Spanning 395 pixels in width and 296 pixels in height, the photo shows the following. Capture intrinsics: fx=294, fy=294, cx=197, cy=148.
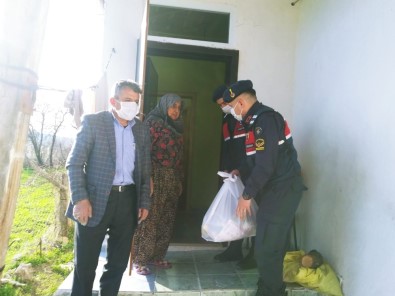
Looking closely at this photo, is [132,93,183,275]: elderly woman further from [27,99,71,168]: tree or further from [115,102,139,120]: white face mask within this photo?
[27,99,71,168]: tree

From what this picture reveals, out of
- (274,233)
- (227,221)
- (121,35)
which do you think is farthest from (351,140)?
(121,35)

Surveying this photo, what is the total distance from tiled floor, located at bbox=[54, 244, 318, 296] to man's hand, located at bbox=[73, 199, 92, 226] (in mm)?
824

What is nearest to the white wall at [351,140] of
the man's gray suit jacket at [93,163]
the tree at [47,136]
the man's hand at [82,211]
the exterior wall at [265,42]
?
the exterior wall at [265,42]

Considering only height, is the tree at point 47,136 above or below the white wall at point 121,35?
below

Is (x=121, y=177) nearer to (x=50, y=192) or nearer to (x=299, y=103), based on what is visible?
(x=299, y=103)

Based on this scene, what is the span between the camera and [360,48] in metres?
2.26

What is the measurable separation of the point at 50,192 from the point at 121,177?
4.36 meters

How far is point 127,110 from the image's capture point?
203cm

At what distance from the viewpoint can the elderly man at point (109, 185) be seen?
6.23 feet

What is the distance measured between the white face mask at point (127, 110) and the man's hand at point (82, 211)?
2.02 feet

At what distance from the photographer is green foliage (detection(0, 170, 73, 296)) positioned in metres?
3.63

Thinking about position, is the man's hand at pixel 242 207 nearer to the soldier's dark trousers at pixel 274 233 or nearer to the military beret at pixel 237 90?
the soldier's dark trousers at pixel 274 233

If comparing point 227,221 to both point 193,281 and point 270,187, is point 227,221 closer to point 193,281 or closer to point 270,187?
point 270,187

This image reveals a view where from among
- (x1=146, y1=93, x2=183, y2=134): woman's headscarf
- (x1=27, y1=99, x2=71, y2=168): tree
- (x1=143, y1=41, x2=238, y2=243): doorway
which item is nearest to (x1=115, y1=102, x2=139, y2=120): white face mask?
(x1=146, y1=93, x2=183, y2=134): woman's headscarf
